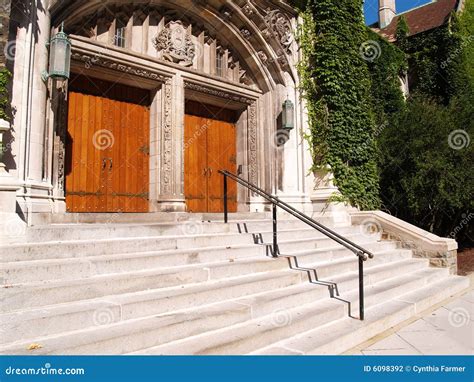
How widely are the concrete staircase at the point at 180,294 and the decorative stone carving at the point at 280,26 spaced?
5035 millimetres

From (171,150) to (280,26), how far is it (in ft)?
13.1

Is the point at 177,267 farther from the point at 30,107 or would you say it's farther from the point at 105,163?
the point at 105,163

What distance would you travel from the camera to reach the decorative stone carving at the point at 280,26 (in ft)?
26.5

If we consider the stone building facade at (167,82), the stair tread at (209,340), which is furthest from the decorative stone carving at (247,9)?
the stair tread at (209,340)

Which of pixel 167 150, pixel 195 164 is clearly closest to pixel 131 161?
pixel 167 150

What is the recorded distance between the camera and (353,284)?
182 inches

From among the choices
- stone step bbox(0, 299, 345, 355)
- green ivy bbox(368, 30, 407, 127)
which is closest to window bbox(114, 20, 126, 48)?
stone step bbox(0, 299, 345, 355)

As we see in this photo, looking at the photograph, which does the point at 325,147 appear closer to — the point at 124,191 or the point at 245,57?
the point at 245,57

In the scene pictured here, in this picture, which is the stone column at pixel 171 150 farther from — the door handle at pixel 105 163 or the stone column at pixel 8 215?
the stone column at pixel 8 215

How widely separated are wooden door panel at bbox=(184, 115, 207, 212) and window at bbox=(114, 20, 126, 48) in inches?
72.9

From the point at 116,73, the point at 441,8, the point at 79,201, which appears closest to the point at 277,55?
the point at 116,73

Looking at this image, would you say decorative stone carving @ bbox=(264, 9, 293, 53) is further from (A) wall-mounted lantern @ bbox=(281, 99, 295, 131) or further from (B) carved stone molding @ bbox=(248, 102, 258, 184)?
(B) carved stone molding @ bbox=(248, 102, 258, 184)

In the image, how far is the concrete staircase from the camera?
272 cm

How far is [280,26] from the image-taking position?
27.0ft
